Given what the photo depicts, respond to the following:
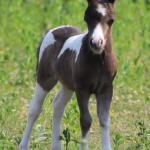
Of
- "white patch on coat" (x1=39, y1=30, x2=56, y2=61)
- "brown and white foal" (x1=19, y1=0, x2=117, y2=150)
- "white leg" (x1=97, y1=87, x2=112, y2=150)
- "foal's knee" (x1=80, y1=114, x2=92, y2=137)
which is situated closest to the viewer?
"brown and white foal" (x1=19, y1=0, x2=117, y2=150)

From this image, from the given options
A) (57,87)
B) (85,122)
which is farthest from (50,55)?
(57,87)

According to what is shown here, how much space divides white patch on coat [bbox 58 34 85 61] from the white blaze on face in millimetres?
531

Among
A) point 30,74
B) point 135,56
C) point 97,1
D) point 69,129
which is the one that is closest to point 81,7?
point 135,56

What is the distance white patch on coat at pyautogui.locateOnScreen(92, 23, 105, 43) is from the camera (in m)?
6.83

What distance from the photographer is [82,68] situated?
7.20m

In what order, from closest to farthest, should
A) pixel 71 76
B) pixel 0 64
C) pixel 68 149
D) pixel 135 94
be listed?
pixel 71 76 < pixel 68 149 < pixel 135 94 < pixel 0 64

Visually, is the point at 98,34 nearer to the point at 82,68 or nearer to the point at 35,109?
the point at 82,68

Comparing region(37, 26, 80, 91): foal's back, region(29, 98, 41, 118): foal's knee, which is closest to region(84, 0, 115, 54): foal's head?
region(37, 26, 80, 91): foal's back

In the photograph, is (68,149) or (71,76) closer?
(71,76)

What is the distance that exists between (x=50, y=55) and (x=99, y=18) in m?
1.33

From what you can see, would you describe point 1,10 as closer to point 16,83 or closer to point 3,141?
Result: point 16,83

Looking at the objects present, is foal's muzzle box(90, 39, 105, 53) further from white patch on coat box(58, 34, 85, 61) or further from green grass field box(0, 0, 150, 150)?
green grass field box(0, 0, 150, 150)

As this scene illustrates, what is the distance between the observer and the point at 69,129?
27.7 feet

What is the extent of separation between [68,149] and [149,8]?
303 inches
